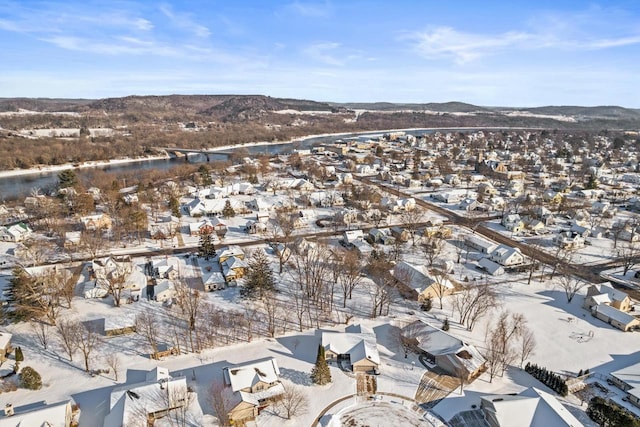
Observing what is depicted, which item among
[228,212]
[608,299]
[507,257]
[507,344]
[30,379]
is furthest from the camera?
[228,212]

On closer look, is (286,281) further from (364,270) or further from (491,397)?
(491,397)

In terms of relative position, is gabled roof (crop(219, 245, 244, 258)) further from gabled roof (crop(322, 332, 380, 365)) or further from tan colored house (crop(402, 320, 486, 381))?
tan colored house (crop(402, 320, 486, 381))

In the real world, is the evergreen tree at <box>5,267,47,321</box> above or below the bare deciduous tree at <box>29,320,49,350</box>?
above

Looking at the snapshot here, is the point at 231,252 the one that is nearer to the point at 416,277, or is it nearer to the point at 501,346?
the point at 416,277

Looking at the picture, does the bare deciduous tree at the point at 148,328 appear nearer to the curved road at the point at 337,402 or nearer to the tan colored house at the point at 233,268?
the tan colored house at the point at 233,268

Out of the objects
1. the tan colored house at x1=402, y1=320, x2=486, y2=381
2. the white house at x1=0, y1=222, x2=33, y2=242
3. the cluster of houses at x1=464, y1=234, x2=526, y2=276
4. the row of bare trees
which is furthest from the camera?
the white house at x1=0, y1=222, x2=33, y2=242

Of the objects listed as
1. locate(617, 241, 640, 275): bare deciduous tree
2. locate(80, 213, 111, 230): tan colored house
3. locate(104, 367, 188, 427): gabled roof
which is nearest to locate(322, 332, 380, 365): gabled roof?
locate(104, 367, 188, 427): gabled roof

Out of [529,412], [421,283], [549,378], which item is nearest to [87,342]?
[421,283]

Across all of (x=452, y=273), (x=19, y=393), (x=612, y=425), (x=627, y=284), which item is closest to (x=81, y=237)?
(x=19, y=393)

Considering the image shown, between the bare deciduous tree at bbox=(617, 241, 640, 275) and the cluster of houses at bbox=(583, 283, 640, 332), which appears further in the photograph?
the bare deciduous tree at bbox=(617, 241, 640, 275)
